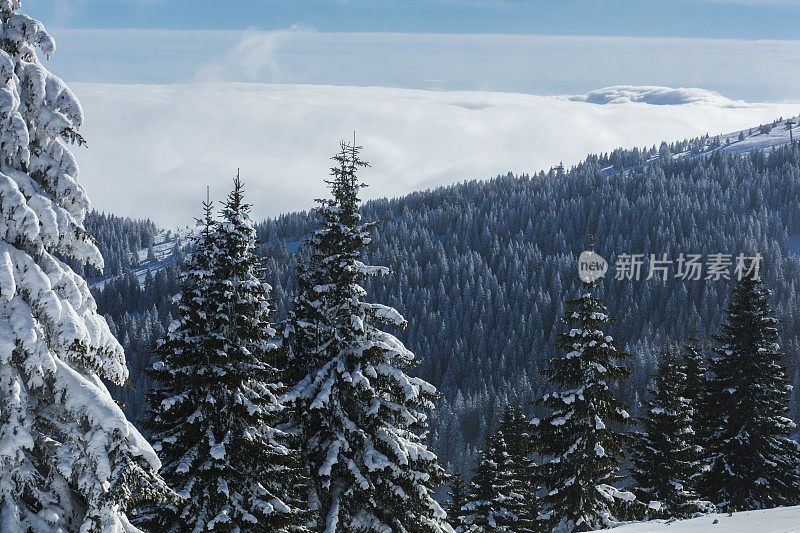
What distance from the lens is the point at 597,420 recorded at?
21.2 meters

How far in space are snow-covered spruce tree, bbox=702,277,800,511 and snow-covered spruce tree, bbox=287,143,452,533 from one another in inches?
663

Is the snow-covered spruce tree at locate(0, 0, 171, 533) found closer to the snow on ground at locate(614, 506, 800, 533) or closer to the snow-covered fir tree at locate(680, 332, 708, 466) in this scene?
the snow on ground at locate(614, 506, 800, 533)

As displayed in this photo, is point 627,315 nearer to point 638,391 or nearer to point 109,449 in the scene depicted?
point 638,391

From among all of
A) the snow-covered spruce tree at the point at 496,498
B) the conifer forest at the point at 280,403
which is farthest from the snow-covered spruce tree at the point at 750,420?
the snow-covered spruce tree at the point at 496,498

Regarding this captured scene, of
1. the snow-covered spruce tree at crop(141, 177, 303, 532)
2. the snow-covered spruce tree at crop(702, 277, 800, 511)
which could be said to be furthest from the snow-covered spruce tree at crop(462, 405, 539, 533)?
the snow-covered spruce tree at crop(141, 177, 303, 532)

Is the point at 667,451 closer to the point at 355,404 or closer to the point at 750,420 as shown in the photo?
the point at 750,420

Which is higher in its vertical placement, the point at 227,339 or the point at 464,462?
the point at 227,339

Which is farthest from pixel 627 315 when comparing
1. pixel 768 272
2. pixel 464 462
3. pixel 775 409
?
pixel 775 409

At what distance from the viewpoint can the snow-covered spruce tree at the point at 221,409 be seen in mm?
15586

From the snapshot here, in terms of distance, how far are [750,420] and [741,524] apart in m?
15.7

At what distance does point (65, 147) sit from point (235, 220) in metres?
6.92

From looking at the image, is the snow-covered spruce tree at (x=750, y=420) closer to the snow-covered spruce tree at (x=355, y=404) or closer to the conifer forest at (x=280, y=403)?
the conifer forest at (x=280, y=403)

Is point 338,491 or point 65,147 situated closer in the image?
point 65,147

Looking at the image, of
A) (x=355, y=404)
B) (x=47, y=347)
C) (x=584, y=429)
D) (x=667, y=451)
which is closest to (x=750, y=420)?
(x=667, y=451)
